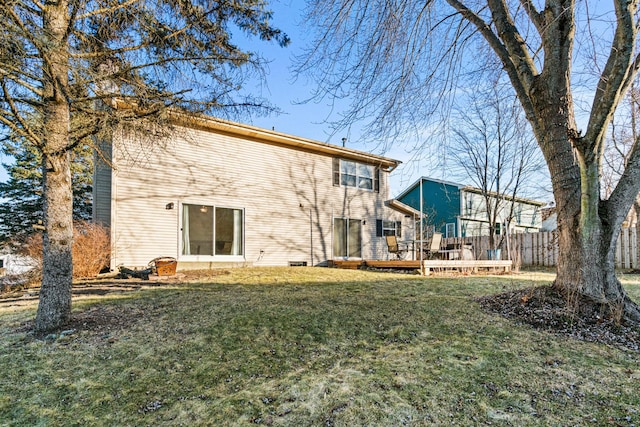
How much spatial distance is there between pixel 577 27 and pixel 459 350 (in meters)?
4.28

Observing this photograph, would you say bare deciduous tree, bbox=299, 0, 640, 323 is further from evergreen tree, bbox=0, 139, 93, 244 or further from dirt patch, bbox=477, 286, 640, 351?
evergreen tree, bbox=0, 139, 93, 244

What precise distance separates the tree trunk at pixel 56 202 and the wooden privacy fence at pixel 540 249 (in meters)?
11.8

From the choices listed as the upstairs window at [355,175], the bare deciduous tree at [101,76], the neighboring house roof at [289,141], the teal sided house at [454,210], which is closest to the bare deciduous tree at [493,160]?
the upstairs window at [355,175]

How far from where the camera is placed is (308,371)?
2729 mm

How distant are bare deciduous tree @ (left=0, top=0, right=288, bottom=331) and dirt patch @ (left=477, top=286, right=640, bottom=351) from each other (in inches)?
170

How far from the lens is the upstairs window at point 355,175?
13.5m

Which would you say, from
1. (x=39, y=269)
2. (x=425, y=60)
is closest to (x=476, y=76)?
(x=425, y=60)

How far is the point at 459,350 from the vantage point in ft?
9.96

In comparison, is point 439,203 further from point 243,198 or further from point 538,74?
point 538,74

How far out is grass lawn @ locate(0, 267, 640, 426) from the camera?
2148 mm

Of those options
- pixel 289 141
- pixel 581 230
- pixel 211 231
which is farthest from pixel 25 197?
pixel 581 230

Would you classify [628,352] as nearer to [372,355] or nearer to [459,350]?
[459,350]

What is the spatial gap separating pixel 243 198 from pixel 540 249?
487 inches

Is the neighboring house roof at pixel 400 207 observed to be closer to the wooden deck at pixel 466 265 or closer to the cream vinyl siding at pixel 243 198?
the cream vinyl siding at pixel 243 198
